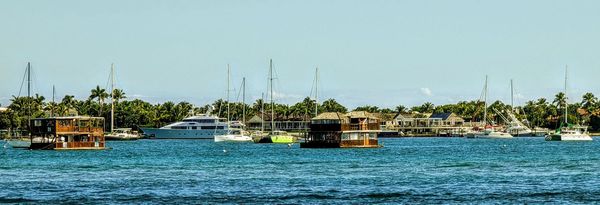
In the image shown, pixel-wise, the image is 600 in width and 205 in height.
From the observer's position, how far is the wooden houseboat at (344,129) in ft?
413

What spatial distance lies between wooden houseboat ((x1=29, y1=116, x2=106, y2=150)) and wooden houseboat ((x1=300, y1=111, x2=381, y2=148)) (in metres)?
26.3

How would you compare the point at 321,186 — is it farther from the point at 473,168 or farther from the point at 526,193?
the point at 473,168

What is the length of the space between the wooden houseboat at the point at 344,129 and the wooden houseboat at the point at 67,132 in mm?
26284

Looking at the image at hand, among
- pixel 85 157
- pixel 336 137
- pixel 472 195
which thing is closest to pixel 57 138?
pixel 85 157

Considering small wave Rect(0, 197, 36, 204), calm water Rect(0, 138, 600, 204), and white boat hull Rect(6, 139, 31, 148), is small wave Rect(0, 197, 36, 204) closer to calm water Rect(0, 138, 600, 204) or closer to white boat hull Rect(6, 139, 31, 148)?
calm water Rect(0, 138, 600, 204)

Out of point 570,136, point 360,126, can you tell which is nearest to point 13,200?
point 360,126

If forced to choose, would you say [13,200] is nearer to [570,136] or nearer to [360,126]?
[360,126]

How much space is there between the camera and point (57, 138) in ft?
414

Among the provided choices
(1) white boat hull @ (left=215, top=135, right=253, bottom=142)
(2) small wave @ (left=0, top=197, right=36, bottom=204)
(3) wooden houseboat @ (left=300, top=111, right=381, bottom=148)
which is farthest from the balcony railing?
(2) small wave @ (left=0, top=197, right=36, bottom=204)

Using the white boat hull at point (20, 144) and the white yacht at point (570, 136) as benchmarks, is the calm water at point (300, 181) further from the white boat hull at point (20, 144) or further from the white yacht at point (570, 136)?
the white yacht at point (570, 136)

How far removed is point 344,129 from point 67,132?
107ft

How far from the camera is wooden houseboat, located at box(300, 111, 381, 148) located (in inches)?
4958

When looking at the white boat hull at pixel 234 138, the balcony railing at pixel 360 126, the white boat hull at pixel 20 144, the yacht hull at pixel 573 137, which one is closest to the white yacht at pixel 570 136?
the yacht hull at pixel 573 137

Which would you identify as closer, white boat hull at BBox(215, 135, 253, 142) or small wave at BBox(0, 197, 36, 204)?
small wave at BBox(0, 197, 36, 204)
